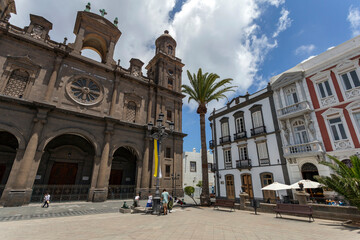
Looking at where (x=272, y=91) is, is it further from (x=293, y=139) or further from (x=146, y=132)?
(x=146, y=132)

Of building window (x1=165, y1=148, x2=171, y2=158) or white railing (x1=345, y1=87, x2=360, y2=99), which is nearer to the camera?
white railing (x1=345, y1=87, x2=360, y2=99)

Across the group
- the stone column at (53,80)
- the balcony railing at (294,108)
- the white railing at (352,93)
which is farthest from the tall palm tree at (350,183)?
the stone column at (53,80)

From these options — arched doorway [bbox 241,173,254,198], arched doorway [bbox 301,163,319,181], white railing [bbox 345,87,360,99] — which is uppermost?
white railing [bbox 345,87,360,99]

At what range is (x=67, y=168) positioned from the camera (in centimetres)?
1944

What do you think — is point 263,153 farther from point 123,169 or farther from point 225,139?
point 123,169

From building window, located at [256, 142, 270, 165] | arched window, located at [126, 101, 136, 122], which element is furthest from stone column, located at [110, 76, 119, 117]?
building window, located at [256, 142, 270, 165]

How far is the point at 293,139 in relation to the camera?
57.3 feet

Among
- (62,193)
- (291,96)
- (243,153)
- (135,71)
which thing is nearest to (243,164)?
(243,153)

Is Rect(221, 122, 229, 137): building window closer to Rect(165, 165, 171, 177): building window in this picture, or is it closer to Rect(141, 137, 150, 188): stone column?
Rect(165, 165, 171, 177): building window

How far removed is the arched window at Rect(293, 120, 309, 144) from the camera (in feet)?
55.4

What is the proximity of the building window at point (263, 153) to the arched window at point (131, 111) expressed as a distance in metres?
16.4

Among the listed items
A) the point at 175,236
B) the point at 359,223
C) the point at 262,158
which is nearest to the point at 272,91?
A: the point at 262,158

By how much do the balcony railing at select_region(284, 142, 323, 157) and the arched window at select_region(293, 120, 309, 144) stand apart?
0.80 m

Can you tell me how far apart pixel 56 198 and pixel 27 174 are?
14.5ft
